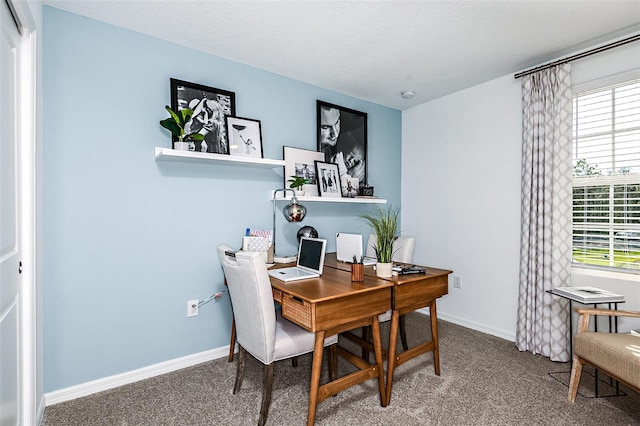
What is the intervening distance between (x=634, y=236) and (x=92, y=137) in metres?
3.84

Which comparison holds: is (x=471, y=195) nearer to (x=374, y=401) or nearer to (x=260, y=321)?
(x=374, y=401)

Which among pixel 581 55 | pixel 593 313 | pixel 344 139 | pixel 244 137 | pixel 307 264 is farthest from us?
pixel 344 139

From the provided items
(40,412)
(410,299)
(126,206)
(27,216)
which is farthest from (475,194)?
(40,412)

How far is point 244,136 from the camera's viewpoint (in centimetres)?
283

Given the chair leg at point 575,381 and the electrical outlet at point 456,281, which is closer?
the chair leg at point 575,381

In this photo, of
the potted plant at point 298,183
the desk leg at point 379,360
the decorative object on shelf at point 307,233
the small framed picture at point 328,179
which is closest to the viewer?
the desk leg at point 379,360

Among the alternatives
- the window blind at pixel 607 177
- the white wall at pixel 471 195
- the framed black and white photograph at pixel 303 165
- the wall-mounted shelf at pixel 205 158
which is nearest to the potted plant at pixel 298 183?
the framed black and white photograph at pixel 303 165

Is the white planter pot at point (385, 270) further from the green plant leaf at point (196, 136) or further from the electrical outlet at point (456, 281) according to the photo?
the electrical outlet at point (456, 281)

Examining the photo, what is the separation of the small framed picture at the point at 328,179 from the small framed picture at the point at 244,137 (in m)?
0.65

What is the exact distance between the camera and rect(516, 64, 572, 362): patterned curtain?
8.71ft

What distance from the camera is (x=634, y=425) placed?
72.5 inches

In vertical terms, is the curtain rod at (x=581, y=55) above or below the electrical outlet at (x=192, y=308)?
above

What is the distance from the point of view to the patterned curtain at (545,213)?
2.65 meters

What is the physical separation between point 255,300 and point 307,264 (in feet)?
2.23
